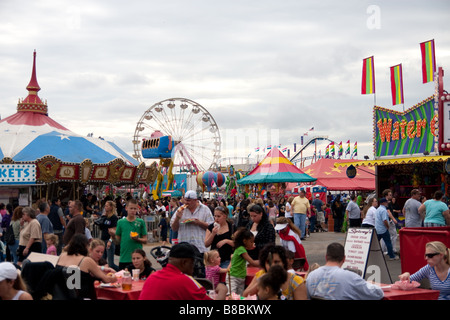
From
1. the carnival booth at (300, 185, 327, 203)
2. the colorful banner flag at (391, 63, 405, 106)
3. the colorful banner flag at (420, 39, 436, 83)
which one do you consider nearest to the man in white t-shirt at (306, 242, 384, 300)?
the colorful banner flag at (420, 39, 436, 83)

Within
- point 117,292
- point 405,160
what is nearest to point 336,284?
point 117,292

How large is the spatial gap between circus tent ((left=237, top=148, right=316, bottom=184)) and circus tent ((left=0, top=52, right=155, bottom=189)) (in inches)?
249

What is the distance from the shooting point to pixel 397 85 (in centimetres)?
2039

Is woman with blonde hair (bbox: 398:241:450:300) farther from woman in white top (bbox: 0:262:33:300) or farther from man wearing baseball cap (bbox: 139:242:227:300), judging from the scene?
woman in white top (bbox: 0:262:33:300)

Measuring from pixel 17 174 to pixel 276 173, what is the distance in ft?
36.3

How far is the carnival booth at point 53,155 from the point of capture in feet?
78.7

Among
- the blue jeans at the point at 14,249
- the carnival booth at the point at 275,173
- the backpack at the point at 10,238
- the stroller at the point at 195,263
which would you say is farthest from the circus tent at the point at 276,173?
the stroller at the point at 195,263

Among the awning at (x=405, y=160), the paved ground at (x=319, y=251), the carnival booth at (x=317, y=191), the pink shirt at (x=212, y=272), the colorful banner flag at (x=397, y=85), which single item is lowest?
the paved ground at (x=319, y=251)

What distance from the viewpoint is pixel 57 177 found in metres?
24.5

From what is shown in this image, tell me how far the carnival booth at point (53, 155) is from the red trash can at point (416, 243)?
51.3 ft

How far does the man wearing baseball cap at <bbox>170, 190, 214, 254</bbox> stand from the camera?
Answer: 27.0ft

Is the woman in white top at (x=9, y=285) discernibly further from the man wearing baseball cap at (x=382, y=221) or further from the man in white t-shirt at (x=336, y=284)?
the man wearing baseball cap at (x=382, y=221)

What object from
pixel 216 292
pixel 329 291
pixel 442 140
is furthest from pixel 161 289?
pixel 442 140
